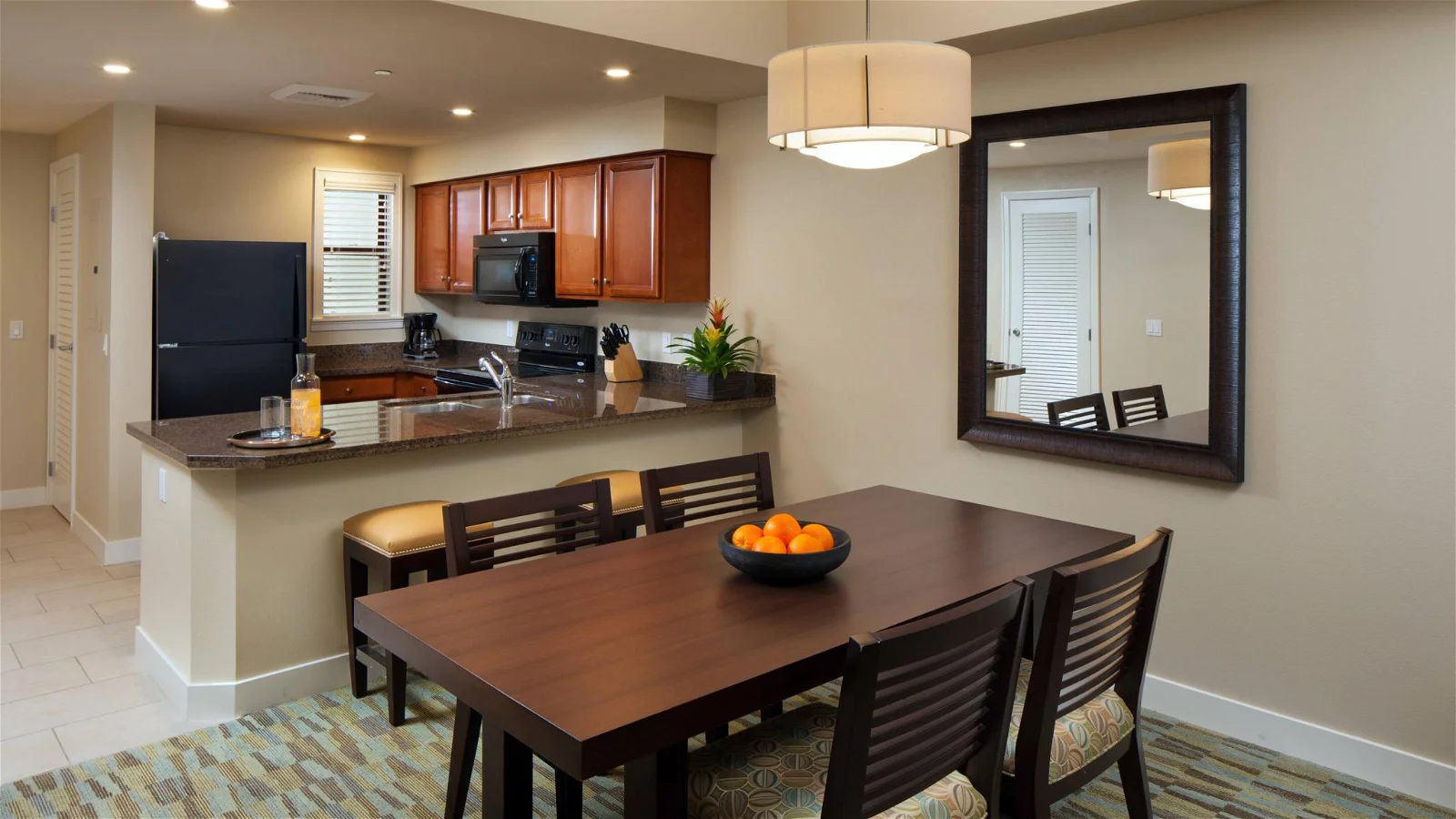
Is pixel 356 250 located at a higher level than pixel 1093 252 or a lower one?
higher

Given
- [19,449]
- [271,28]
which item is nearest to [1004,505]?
[271,28]

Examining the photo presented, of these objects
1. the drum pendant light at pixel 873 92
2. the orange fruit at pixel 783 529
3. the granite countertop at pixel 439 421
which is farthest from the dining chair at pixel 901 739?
the granite countertop at pixel 439 421

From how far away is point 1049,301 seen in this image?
A: 11.5ft

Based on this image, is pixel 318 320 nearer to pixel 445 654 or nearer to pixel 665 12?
pixel 665 12

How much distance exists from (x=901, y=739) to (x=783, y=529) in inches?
29.1

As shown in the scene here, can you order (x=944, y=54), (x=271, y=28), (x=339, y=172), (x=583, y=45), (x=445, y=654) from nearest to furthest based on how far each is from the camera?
(x=445, y=654)
(x=944, y=54)
(x=271, y=28)
(x=583, y=45)
(x=339, y=172)

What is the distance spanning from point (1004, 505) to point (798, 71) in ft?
6.87

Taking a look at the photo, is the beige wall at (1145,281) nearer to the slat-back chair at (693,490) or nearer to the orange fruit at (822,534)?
the slat-back chair at (693,490)

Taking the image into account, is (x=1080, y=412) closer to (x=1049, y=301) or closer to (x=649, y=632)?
(x=1049, y=301)

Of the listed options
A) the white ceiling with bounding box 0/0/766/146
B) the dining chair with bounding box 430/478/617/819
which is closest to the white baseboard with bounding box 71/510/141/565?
the white ceiling with bounding box 0/0/766/146

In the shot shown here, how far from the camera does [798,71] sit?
224 centimetres

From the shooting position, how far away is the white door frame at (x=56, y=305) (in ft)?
17.5

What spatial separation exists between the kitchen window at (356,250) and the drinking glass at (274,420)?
10.6ft

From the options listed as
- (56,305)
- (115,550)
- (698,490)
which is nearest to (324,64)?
(698,490)
